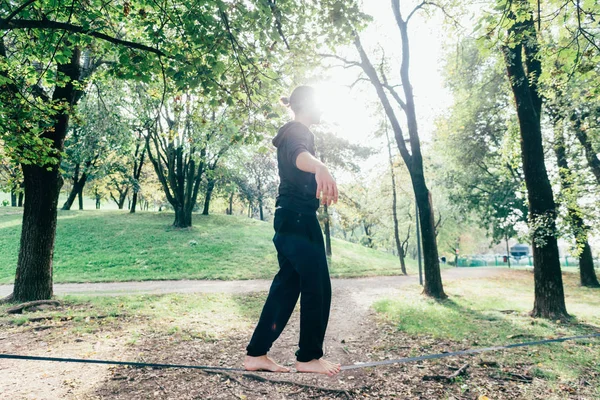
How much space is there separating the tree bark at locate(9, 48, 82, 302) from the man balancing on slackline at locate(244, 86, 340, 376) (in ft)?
25.6

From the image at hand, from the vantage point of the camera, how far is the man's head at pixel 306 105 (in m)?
3.08

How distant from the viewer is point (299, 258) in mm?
2719

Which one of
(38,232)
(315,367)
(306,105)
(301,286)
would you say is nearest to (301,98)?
(306,105)

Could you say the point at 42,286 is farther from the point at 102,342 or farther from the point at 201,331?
the point at 201,331

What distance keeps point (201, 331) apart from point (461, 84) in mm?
15049

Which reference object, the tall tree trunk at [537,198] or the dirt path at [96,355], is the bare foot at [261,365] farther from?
the tall tree trunk at [537,198]

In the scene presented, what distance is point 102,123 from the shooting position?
42.0 ft

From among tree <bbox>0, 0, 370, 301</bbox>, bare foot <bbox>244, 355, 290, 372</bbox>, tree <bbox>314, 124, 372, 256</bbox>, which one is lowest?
bare foot <bbox>244, 355, 290, 372</bbox>

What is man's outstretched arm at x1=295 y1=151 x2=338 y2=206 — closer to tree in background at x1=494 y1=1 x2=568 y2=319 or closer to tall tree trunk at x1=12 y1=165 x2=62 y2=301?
tree in background at x1=494 y1=1 x2=568 y2=319

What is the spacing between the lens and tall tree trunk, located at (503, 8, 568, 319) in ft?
27.6

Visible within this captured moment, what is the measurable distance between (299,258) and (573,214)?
34.8ft

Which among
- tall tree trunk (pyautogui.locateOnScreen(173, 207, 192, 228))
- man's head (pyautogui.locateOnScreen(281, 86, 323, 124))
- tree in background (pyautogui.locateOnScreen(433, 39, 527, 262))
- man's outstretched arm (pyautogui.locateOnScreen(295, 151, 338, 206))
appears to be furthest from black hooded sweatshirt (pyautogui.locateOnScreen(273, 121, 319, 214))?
tall tree trunk (pyautogui.locateOnScreen(173, 207, 192, 228))

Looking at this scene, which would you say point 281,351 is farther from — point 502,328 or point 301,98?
point 502,328

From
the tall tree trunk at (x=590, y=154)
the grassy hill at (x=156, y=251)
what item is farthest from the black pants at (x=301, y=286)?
the tall tree trunk at (x=590, y=154)
